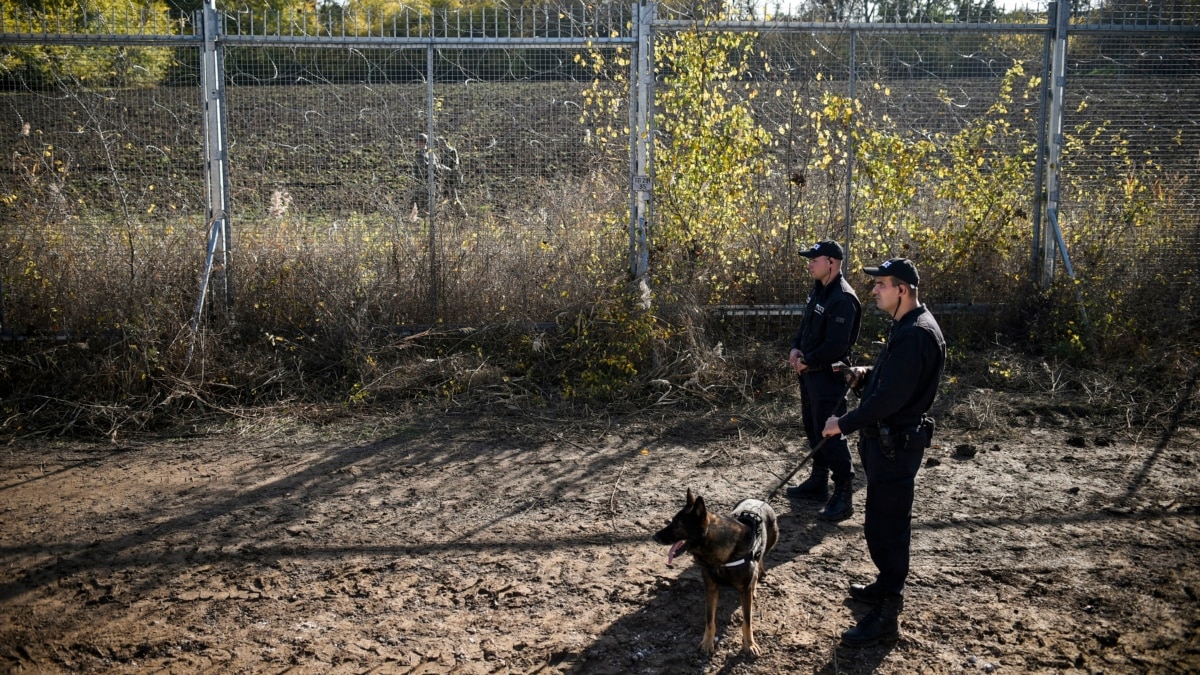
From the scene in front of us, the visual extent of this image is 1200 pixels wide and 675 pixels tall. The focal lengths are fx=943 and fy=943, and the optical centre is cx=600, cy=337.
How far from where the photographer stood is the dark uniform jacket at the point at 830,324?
6375 mm

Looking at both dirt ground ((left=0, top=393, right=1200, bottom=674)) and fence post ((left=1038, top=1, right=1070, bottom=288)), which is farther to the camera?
fence post ((left=1038, top=1, right=1070, bottom=288))

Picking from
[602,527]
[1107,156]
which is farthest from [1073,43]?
[602,527]

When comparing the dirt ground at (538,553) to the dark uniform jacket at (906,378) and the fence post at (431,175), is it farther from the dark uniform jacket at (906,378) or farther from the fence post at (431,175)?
the fence post at (431,175)

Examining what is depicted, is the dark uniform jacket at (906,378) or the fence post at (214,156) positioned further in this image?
the fence post at (214,156)

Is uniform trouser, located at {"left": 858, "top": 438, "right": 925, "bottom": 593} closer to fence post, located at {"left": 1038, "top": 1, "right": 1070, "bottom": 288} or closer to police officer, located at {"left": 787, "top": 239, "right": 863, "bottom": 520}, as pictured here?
police officer, located at {"left": 787, "top": 239, "right": 863, "bottom": 520}

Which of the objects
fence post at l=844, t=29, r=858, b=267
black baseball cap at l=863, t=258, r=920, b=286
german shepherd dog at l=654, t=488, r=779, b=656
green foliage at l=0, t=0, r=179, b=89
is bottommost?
german shepherd dog at l=654, t=488, r=779, b=656

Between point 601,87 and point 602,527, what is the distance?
5386 millimetres

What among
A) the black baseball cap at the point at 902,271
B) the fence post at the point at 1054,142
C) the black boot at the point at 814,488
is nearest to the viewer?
the black baseball cap at the point at 902,271

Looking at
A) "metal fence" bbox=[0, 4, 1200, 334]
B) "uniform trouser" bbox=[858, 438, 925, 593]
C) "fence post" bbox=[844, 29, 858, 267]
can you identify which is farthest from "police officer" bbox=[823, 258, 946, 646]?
"fence post" bbox=[844, 29, 858, 267]

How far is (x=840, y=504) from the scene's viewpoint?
634 centimetres

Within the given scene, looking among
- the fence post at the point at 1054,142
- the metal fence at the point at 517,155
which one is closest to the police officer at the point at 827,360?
the metal fence at the point at 517,155

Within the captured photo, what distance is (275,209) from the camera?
9.57 metres

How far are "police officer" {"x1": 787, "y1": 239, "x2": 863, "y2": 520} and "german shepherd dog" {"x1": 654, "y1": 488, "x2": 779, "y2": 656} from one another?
186cm

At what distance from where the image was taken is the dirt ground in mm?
4629
